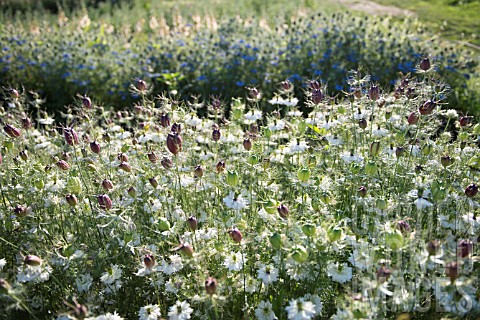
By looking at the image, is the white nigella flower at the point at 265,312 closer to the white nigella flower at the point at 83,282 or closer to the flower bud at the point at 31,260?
the white nigella flower at the point at 83,282

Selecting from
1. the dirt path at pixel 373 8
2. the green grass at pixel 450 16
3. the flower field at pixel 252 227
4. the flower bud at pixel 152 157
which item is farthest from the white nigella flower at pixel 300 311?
the dirt path at pixel 373 8

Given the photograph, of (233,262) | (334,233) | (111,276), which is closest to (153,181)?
(111,276)

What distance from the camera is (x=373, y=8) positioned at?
10.1 meters

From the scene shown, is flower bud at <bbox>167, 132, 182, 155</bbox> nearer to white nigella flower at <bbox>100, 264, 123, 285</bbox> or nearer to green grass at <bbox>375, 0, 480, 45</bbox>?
white nigella flower at <bbox>100, 264, 123, 285</bbox>

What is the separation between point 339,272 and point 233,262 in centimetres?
47

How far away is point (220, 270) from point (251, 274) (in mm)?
176

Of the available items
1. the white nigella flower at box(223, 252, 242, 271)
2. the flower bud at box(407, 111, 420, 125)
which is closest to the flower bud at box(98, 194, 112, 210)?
the white nigella flower at box(223, 252, 242, 271)

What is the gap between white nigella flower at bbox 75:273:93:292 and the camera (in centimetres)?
221

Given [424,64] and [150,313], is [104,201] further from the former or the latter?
[424,64]

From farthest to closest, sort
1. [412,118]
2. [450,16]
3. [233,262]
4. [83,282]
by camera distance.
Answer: [450,16]
[412,118]
[83,282]
[233,262]

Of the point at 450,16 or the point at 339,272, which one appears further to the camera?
the point at 450,16

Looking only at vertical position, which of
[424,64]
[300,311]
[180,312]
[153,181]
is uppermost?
[424,64]

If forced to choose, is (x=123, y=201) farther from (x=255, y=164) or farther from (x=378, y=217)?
(x=378, y=217)

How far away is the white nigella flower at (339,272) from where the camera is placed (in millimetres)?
1976
